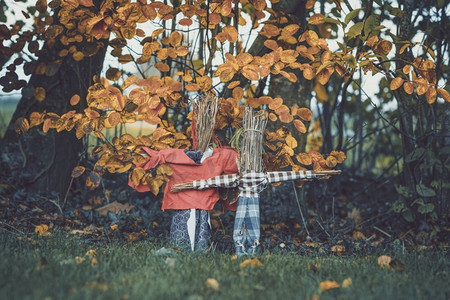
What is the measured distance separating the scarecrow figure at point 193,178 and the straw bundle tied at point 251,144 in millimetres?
106

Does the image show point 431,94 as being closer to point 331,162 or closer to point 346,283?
point 331,162

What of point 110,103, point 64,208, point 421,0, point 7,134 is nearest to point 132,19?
point 110,103

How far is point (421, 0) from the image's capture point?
4480 mm

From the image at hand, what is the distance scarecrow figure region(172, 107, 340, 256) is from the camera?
2980mm

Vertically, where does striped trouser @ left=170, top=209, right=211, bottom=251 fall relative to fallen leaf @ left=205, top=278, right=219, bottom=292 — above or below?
above

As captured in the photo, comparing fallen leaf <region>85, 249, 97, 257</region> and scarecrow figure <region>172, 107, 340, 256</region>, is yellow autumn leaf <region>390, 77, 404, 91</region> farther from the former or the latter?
fallen leaf <region>85, 249, 97, 257</region>

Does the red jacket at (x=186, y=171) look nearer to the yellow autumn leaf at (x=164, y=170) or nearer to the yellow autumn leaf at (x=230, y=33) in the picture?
the yellow autumn leaf at (x=164, y=170)

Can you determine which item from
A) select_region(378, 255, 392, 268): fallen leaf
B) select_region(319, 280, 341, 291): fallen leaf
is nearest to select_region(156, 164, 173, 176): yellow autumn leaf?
select_region(319, 280, 341, 291): fallen leaf

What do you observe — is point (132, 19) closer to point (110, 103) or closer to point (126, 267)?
point (110, 103)

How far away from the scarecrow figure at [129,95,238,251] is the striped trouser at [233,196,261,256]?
0.63 feet

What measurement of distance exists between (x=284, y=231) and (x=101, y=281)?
2.39 m

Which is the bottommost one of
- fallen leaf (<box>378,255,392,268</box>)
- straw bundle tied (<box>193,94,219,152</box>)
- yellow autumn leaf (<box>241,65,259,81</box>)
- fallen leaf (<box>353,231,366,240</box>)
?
fallen leaf (<box>378,255,392,268</box>)

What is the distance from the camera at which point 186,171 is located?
9.98ft

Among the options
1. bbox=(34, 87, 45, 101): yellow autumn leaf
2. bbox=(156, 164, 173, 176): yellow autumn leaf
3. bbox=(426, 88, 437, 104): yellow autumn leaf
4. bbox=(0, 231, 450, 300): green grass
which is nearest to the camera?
bbox=(0, 231, 450, 300): green grass
